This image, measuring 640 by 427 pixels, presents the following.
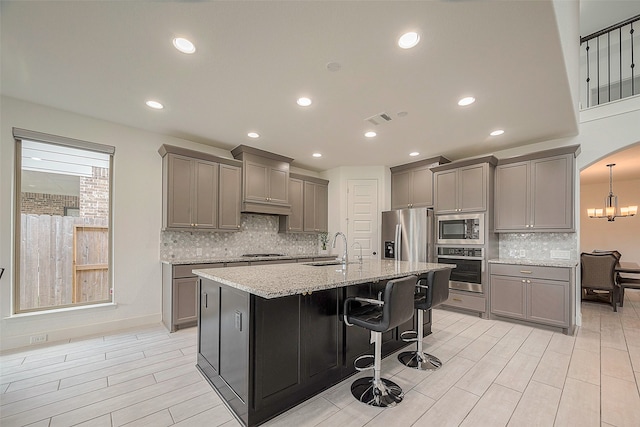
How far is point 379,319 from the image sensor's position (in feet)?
6.77

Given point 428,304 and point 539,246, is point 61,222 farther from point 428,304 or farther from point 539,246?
point 539,246

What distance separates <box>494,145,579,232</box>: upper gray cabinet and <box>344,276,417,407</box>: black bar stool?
3154 mm

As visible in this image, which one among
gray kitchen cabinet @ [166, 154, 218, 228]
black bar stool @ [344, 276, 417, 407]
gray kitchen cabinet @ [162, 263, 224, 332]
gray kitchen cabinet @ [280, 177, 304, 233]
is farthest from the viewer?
gray kitchen cabinet @ [280, 177, 304, 233]

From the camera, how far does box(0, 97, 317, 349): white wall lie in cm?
298

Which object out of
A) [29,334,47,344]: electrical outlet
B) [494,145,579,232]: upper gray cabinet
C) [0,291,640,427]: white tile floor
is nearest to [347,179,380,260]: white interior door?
[494,145,579,232]: upper gray cabinet

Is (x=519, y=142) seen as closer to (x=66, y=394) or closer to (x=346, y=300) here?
(x=346, y=300)

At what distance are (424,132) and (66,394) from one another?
467cm

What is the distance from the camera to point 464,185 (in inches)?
181

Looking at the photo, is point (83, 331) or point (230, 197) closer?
point (83, 331)

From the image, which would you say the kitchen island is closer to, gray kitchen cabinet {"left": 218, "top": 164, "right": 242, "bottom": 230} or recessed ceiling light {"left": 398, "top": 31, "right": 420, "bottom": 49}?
recessed ceiling light {"left": 398, "top": 31, "right": 420, "bottom": 49}

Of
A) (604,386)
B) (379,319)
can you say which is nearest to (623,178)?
(604,386)

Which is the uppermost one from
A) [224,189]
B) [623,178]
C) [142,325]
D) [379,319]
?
[623,178]

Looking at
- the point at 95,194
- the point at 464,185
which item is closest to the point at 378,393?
the point at 464,185

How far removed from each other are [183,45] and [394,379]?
324 centimetres
